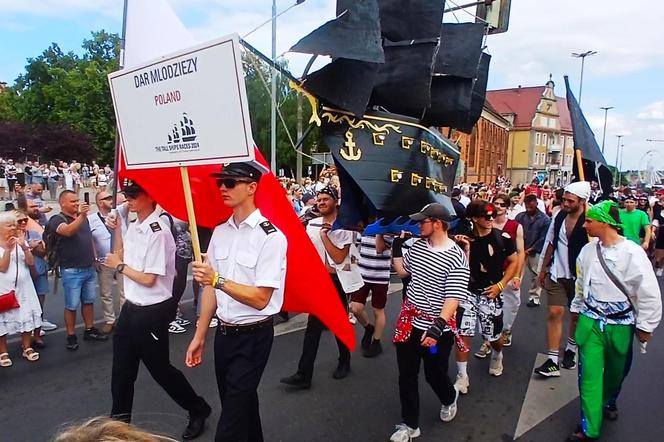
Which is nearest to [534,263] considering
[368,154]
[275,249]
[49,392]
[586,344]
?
[586,344]

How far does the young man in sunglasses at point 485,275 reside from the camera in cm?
455

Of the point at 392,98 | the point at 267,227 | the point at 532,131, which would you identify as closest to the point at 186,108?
the point at 267,227

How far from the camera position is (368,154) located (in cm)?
377

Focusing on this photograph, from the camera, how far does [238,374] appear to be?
9.20 feet

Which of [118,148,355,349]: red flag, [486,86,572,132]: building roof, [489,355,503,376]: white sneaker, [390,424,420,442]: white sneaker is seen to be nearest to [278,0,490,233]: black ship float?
[118,148,355,349]: red flag

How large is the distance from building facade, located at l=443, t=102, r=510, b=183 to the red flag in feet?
174

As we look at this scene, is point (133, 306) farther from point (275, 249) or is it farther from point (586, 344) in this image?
point (586, 344)

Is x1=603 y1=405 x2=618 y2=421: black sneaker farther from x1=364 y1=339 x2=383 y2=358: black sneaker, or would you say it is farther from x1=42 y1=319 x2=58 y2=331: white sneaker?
x1=42 y1=319 x2=58 y2=331: white sneaker

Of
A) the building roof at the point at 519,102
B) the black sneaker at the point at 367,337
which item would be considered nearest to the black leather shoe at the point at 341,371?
the black sneaker at the point at 367,337

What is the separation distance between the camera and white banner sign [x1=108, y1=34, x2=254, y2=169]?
2.38 m

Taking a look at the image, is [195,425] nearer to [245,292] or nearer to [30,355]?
[245,292]

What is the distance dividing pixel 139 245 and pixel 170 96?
125 cm

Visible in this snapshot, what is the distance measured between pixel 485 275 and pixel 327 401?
6.01 feet

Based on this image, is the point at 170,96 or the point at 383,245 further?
the point at 383,245
